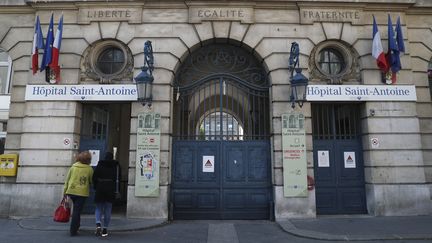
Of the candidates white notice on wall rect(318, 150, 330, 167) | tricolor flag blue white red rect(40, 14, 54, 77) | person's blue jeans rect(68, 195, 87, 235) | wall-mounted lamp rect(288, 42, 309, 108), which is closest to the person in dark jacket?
person's blue jeans rect(68, 195, 87, 235)

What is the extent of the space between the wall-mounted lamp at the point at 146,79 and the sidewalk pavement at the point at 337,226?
3.78 metres

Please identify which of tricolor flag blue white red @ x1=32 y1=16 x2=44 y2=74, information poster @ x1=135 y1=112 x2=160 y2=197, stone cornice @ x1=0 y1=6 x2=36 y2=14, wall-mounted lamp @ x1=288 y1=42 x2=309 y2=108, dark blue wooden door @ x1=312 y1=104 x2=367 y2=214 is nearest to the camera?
wall-mounted lamp @ x1=288 y1=42 x2=309 y2=108

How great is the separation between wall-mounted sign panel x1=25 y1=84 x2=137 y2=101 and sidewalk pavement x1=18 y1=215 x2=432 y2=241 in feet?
12.6

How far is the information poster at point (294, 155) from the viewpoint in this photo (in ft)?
34.0

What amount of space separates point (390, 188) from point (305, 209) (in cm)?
285

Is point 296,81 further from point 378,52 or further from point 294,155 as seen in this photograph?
point 378,52

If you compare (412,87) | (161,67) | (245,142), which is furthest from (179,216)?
(412,87)

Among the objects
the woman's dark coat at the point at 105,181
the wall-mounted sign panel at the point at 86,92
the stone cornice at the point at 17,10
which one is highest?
the stone cornice at the point at 17,10

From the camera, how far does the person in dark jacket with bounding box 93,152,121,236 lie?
7805 millimetres

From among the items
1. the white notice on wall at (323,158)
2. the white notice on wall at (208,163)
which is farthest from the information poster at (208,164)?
the white notice on wall at (323,158)

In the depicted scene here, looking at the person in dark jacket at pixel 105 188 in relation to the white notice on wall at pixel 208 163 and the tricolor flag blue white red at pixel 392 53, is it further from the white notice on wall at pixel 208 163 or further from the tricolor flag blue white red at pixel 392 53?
the tricolor flag blue white red at pixel 392 53

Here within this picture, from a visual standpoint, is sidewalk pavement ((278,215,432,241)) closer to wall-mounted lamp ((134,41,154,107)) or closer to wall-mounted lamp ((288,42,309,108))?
wall-mounted lamp ((288,42,309,108))

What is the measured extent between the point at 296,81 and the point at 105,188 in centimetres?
632

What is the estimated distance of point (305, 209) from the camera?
1032cm
